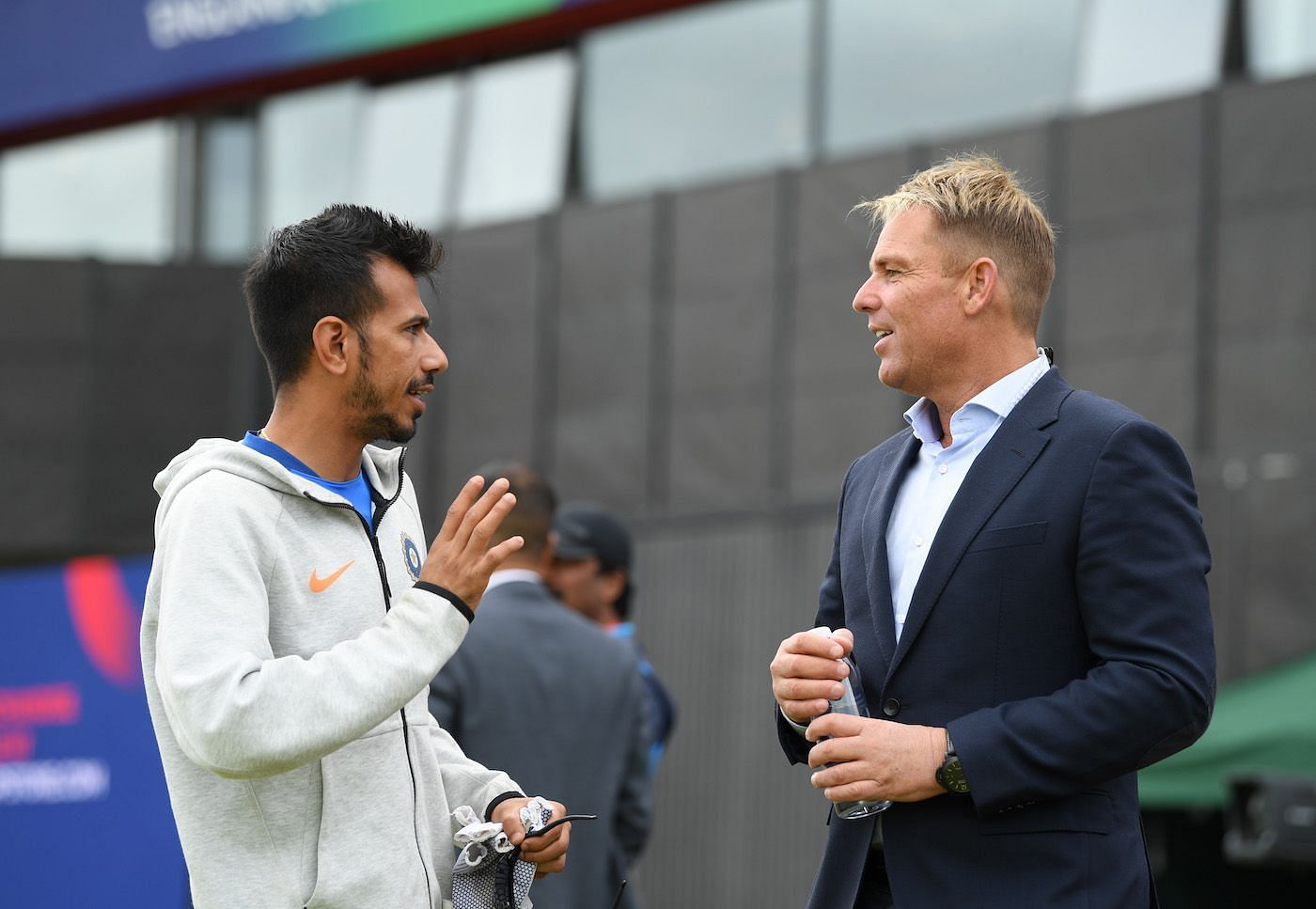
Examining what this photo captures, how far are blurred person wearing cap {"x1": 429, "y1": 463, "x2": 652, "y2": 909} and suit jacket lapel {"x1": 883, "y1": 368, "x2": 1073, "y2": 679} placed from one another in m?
2.31

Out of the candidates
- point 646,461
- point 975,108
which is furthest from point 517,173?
point 975,108

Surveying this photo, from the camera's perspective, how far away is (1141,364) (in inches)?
404

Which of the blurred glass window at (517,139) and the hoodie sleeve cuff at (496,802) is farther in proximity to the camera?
the blurred glass window at (517,139)

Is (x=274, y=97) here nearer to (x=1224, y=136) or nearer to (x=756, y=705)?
(x=756, y=705)

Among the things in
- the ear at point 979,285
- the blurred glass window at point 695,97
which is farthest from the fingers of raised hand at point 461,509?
the blurred glass window at point 695,97

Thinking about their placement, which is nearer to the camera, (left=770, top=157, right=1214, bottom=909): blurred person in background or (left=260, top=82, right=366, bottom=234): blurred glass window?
(left=770, top=157, right=1214, bottom=909): blurred person in background

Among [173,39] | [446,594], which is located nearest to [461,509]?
[446,594]

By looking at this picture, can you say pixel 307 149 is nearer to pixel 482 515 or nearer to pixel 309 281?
pixel 309 281

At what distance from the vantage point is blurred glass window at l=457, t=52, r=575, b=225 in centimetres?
Result: 1355

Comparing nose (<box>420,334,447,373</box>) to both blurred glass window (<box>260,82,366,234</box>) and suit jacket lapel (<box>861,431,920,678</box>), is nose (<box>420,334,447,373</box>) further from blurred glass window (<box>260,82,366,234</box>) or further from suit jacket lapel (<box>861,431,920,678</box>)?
blurred glass window (<box>260,82,366,234</box>)

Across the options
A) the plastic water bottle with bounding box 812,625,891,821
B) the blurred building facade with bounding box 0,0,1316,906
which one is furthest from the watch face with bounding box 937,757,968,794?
the blurred building facade with bounding box 0,0,1316,906

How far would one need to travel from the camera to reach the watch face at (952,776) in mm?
3057

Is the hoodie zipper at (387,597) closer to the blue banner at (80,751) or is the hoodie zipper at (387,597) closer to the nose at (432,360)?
the nose at (432,360)

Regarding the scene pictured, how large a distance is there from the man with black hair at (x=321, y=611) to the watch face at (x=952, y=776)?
711mm
